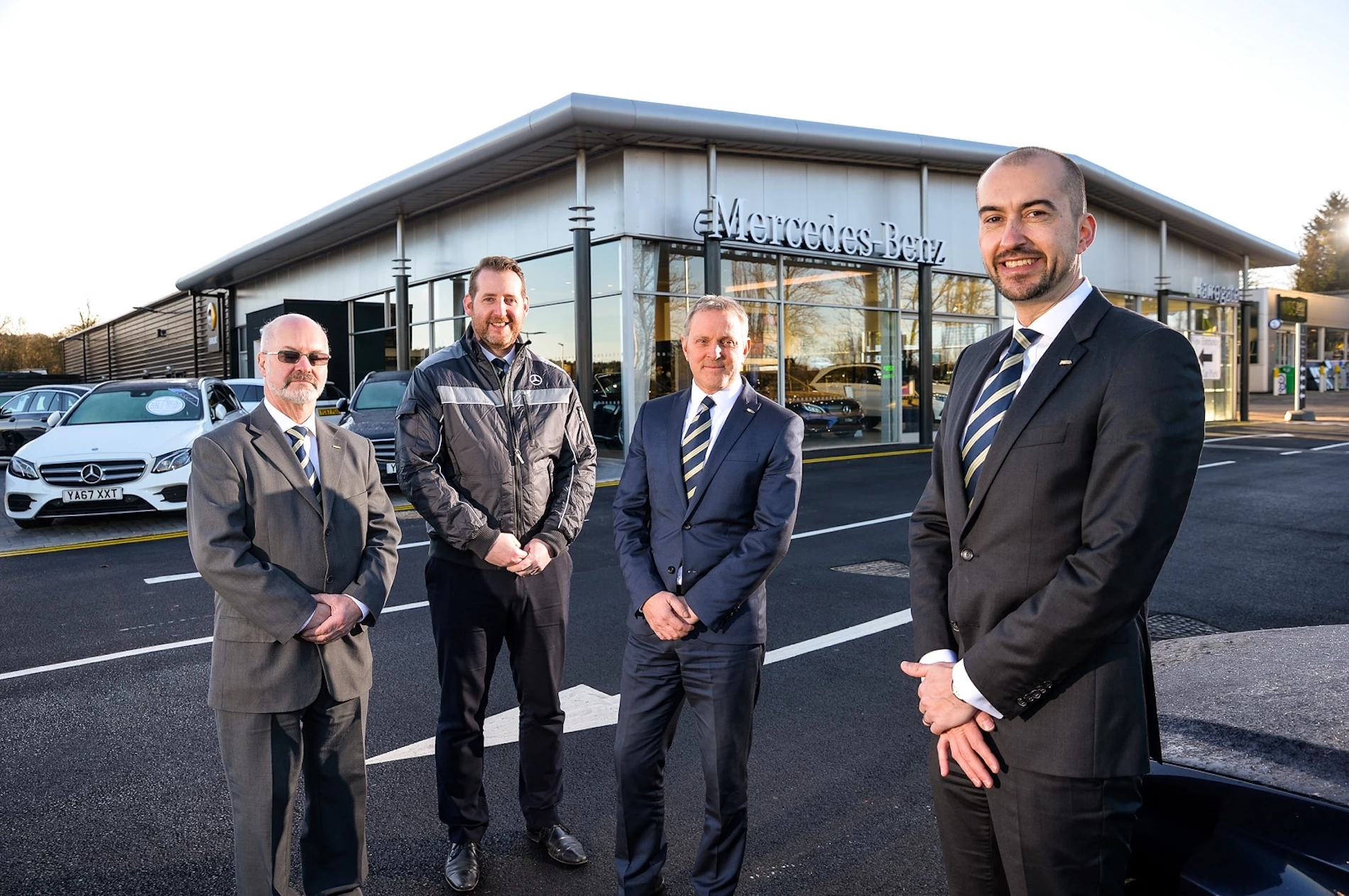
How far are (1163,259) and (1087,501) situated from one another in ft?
90.0

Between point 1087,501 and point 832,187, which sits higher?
point 832,187

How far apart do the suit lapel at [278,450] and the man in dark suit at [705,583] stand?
106cm

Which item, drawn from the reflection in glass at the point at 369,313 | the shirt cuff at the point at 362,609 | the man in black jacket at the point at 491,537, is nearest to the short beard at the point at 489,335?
the man in black jacket at the point at 491,537

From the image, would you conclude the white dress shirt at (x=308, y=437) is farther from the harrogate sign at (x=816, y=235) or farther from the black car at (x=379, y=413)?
the harrogate sign at (x=816, y=235)

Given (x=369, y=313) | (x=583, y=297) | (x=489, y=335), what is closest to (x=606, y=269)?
(x=583, y=297)

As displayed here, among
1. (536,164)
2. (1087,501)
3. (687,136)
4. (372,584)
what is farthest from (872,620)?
(536,164)

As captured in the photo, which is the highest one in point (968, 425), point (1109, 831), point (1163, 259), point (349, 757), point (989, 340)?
point (1163, 259)

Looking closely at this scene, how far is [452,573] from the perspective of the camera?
332 centimetres

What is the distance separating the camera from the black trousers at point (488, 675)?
10.3 ft

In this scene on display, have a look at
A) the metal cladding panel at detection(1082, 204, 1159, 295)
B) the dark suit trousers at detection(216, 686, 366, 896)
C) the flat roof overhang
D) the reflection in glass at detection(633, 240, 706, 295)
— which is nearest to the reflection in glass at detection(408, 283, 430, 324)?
the flat roof overhang

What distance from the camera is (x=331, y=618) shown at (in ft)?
8.64

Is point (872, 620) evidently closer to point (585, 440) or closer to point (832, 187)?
point (585, 440)

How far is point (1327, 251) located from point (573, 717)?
9718 cm

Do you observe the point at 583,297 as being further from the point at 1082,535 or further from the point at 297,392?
the point at 1082,535
